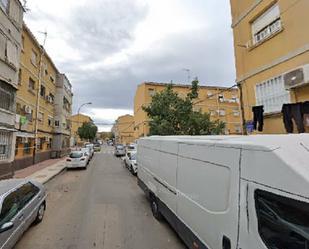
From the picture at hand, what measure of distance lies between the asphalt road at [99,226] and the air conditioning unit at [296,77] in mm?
5141

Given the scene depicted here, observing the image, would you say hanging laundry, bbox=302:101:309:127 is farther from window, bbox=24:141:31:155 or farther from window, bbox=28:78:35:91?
window, bbox=28:78:35:91

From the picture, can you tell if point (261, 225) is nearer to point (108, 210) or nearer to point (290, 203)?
point (290, 203)

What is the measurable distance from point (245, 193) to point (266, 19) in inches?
293

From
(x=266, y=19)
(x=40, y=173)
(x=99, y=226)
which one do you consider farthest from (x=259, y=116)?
(x=40, y=173)

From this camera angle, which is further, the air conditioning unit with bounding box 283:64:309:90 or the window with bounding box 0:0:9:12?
the window with bounding box 0:0:9:12

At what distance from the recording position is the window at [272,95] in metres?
7.42

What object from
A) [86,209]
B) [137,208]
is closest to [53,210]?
[86,209]

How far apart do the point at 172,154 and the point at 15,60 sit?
40.0 feet

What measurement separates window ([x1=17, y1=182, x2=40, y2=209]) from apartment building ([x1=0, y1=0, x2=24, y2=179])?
7.03m

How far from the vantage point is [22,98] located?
18.5 meters

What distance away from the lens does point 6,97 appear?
1282cm

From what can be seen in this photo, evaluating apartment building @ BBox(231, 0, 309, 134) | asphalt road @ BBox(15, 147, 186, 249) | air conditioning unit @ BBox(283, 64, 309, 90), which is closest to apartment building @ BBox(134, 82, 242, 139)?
apartment building @ BBox(231, 0, 309, 134)

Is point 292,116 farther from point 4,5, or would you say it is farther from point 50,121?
point 50,121

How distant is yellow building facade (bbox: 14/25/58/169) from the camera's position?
18.2 m
